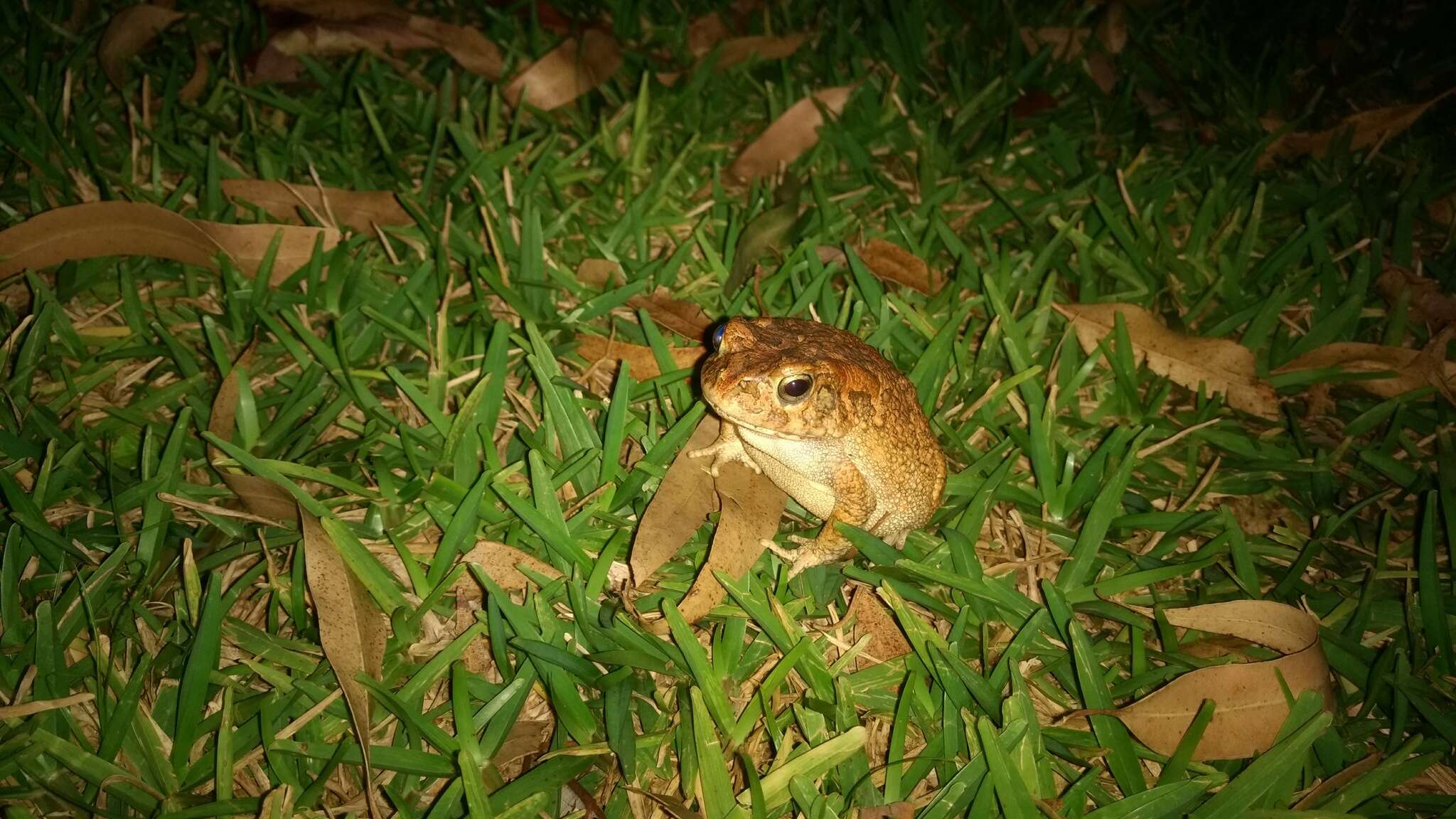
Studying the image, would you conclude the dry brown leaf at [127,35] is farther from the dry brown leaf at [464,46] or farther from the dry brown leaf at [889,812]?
the dry brown leaf at [889,812]

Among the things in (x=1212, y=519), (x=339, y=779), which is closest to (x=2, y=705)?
(x=339, y=779)

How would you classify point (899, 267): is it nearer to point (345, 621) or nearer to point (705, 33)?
point (705, 33)

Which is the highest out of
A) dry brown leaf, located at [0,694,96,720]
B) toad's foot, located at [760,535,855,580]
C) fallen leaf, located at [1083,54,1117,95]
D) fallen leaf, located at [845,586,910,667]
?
fallen leaf, located at [1083,54,1117,95]

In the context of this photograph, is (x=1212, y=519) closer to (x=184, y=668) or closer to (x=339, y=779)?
(x=339, y=779)

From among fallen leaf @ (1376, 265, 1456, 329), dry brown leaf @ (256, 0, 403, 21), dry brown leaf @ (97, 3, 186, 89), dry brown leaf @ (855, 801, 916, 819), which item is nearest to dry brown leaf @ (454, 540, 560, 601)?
dry brown leaf @ (855, 801, 916, 819)

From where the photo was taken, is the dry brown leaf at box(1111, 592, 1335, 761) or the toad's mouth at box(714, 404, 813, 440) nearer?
the dry brown leaf at box(1111, 592, 1335, 761)

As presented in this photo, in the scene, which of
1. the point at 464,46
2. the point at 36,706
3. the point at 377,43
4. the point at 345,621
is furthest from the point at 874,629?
the point at 377,43

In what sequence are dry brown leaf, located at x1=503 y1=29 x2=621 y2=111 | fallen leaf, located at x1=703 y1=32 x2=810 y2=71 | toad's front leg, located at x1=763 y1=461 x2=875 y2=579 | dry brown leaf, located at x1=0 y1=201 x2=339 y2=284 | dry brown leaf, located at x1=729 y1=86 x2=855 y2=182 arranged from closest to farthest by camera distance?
toad's front leg, located at x1=763 y1=461 x2=875 y2=579, dry brown leaf, located at x1=0 y1=201 x2=339 y2=284, dry brown leaf, located at x1=729 y1=86 x2=855 y2=182, dry brown leaf, located at x1=503 y1=29 x2=621 y2=111, fallen leaf, located at x1=703 y1=32 x2=810 y2=71

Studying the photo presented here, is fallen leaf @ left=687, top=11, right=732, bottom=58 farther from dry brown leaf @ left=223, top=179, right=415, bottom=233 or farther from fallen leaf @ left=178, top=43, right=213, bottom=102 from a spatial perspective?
fallen leaf @ left=178, top=43, right=213, bottom=102
